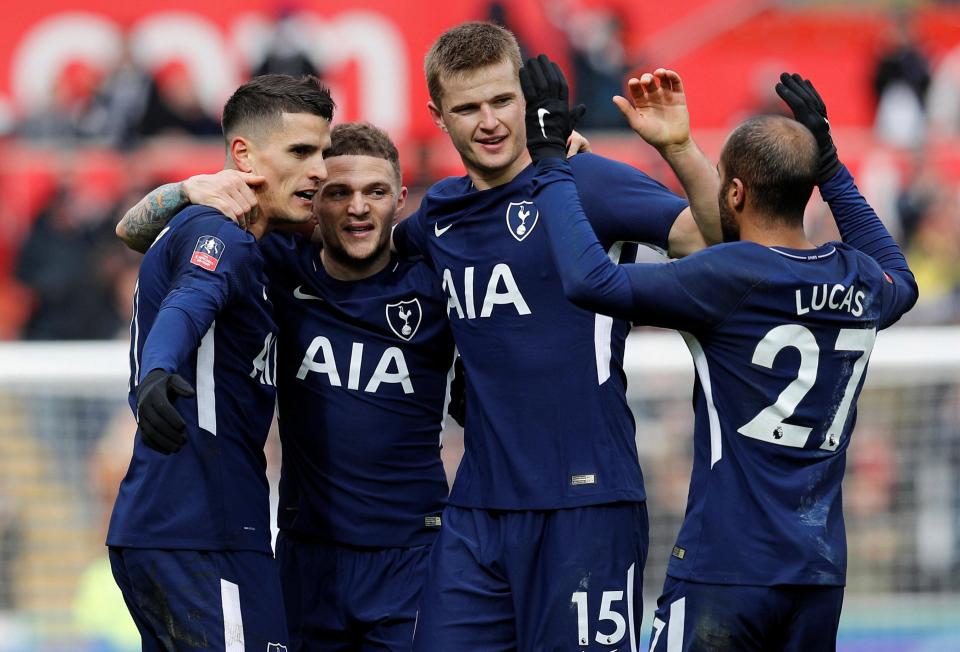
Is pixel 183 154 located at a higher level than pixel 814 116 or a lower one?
higher

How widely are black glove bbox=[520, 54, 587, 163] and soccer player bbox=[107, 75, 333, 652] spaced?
1.06m

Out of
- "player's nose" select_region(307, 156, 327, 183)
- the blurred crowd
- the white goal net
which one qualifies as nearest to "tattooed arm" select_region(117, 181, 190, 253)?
"player's nose" select_region(307, 156, 327, 183)

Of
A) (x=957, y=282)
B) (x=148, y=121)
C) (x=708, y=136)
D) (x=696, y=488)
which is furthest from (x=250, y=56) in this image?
(x=696, y=488)

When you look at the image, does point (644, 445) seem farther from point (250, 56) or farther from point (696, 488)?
point (250, 56)

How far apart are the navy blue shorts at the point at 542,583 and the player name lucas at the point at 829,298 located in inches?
37.6

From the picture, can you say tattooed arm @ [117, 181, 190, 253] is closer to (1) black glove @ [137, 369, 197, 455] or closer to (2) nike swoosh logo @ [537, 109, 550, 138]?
(1) black glove @ [137, 369, 197, 455]

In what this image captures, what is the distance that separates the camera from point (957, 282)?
12.9 metres

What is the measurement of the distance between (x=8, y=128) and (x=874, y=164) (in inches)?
353

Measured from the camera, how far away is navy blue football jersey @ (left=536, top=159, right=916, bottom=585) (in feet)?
14.1

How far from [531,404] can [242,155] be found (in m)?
1.45

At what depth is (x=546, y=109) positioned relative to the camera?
14.8 ft

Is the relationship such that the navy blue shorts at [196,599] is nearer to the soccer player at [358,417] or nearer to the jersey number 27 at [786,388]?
the soccer player at [358,417]

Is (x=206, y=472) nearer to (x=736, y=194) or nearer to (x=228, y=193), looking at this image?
(x=228, y=193)

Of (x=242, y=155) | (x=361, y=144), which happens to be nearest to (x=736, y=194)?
(x=361, y=144)
